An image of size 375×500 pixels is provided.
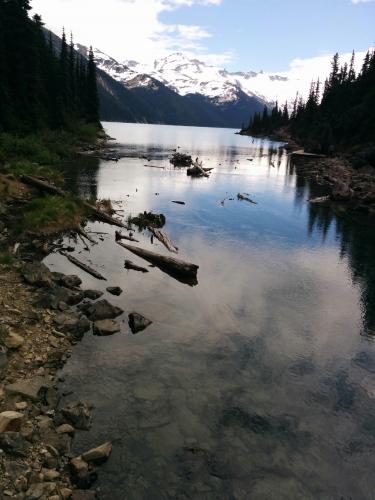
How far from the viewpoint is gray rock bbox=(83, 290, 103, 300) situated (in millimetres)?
16391

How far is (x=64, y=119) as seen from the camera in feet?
245

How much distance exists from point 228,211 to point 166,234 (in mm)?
12711

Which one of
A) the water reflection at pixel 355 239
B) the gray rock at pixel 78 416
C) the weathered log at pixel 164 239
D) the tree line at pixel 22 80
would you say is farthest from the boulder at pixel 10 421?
the tree line at pixel 22 80

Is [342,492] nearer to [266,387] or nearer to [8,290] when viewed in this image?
[266,387]

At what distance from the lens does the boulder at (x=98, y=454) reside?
852cm

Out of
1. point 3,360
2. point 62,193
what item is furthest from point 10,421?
point 62,193

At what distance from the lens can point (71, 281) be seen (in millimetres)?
17125

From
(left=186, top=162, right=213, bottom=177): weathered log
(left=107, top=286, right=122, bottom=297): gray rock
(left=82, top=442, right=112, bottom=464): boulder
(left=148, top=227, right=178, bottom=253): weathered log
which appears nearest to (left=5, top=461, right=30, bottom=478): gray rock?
(left=82, top=442, right=112, bottom=464): boulder

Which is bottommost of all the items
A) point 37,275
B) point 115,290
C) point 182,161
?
point 115,290

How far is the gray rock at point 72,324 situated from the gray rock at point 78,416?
375 centimetres

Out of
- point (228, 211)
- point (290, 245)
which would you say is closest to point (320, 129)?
point (228, 211)

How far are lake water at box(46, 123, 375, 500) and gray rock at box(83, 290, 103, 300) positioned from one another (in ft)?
3.76

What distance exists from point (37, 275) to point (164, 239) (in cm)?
1000

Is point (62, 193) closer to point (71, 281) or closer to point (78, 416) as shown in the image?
point (71, 281)
